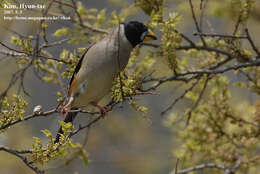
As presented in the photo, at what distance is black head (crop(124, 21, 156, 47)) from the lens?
11.9 feet

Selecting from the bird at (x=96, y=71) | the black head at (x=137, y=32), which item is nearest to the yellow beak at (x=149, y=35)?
the black head at (x=137, y=32)

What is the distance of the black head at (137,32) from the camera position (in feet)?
11.9

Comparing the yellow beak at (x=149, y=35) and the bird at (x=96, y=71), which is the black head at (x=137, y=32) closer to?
the yellow beak at (x=149, y=35)

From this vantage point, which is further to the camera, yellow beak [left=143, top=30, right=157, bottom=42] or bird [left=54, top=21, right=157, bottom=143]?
yellow beak [left=143, top=30, right=157, bottom=42]

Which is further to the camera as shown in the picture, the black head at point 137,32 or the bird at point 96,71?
the black head at point 137,32

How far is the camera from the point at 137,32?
368 centimetres

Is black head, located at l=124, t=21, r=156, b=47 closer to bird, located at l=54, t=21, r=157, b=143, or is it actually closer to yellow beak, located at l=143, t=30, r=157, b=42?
yellow beak, located at l=143, t=30, r=157, b=42

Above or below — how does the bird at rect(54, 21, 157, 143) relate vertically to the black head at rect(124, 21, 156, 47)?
below

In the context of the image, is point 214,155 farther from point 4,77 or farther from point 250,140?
point 4,77

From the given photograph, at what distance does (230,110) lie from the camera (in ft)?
13.9

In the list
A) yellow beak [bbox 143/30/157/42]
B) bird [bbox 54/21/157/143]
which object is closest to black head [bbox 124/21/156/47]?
yellow beak [bbox 143/30/157/42]

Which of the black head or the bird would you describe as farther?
the black head

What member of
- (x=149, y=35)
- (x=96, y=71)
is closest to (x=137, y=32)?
(x=149, y=35)

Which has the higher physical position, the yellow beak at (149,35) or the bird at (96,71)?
the yellow beak at (149,35)
